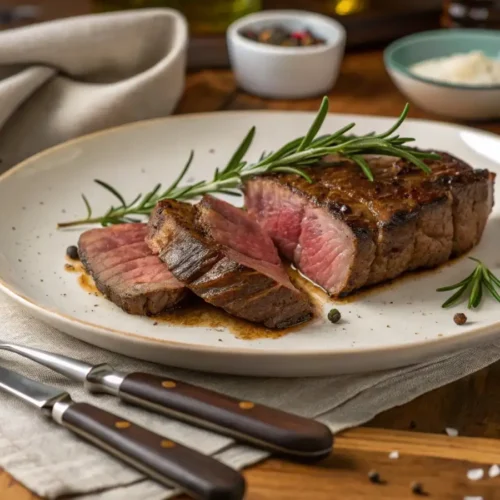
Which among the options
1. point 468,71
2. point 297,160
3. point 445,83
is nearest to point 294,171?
point 297,160

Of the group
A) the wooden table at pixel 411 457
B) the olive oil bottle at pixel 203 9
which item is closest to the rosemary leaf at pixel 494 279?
the wooden table at pixel 411 457

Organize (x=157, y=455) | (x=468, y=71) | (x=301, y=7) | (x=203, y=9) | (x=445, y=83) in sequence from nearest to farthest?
(x=157, y=455), (x=445, y=83), (x=468, y=71), (x=203, y=9), (x=301, y=7)

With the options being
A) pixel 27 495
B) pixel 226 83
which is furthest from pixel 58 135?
pixel 27 495

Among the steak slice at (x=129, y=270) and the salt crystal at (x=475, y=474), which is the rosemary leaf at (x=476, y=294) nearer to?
the salt crystal at (x=475, y=474)

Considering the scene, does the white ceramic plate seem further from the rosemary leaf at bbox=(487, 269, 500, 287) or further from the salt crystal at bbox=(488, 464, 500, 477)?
the salt crystal at bbox=(488, 464, 500, 477)

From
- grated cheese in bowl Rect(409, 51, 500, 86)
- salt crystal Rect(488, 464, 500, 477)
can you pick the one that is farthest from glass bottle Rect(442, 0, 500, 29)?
salt crystal Rect(488, 464, 500, 477)

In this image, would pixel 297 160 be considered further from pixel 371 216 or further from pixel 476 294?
pixel 476 294

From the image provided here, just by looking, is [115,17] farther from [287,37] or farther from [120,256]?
[120,256]
